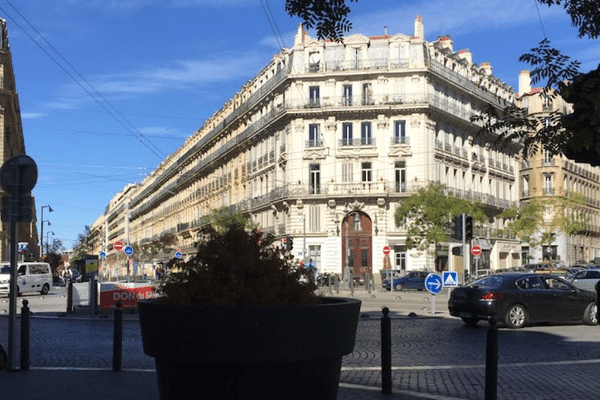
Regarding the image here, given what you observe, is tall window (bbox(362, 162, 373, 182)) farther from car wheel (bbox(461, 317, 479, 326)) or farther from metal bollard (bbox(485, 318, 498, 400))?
metal bollard (bbox(485, 318, 498, 400))

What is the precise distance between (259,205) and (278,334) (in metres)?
65.4

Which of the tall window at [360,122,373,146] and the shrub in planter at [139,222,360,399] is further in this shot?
the tall window at [360,122,373,146]

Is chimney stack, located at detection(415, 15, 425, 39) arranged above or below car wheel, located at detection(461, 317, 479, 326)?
above

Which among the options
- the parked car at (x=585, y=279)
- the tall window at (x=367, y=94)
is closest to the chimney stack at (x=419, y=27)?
the tall window at (x=367, y=94)

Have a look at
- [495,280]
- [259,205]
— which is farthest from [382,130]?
[495,280]

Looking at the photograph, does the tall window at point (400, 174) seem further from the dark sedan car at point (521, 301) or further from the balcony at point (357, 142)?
the dark sedan car at point (521, 301)

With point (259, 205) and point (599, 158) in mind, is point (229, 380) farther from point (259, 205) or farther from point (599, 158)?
point (259, 205)

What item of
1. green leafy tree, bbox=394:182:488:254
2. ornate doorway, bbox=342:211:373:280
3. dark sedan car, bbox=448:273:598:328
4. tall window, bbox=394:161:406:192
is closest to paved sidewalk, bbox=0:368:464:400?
dark sedan car, bbox=448:273:598:328

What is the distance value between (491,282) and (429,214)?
37.2 m

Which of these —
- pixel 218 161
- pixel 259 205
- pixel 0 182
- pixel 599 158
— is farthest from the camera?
pixel 218 161

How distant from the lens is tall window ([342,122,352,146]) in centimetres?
6438

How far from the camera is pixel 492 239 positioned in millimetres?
72938

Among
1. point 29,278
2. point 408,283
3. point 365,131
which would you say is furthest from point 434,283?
point 365,131

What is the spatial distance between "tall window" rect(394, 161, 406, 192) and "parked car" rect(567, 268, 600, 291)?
26057 millimetres
